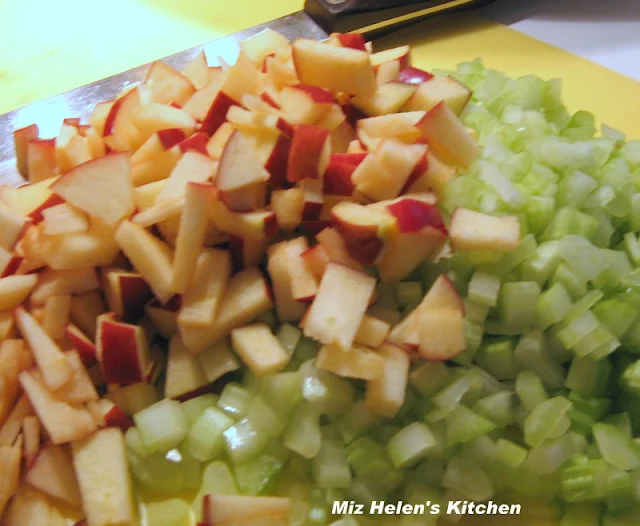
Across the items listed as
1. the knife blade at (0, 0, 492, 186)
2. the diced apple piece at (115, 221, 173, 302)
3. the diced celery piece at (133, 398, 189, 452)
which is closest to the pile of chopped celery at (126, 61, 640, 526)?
the diced celery piece at (133, 398, 189, 452)

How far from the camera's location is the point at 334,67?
1176mm

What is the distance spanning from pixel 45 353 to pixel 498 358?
753 mm

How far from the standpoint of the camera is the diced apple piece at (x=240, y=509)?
93 cm

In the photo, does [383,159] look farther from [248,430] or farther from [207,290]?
[248,430]

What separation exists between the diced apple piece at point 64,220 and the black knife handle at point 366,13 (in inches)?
41.4

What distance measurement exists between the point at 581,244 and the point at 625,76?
0.95m

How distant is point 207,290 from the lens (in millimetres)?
1050

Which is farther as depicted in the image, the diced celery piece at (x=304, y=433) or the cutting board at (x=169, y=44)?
the cutting board at (x=169, y=44)

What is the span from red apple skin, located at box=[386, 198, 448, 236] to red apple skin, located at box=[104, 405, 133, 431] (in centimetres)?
56

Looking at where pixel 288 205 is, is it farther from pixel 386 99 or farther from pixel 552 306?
pixel 552 306

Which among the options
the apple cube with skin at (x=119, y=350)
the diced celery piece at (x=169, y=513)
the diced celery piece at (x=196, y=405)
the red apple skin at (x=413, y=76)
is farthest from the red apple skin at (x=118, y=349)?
the red apple skin at (x=413, y=76)

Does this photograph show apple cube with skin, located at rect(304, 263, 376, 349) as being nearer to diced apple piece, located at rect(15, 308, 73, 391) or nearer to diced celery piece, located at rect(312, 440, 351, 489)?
diced celery piece, located at rect(312, 440, 351, 489)

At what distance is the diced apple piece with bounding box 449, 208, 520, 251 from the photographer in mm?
1014

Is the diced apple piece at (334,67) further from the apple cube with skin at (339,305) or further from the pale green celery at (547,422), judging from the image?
the pale green celery at (547,422)
